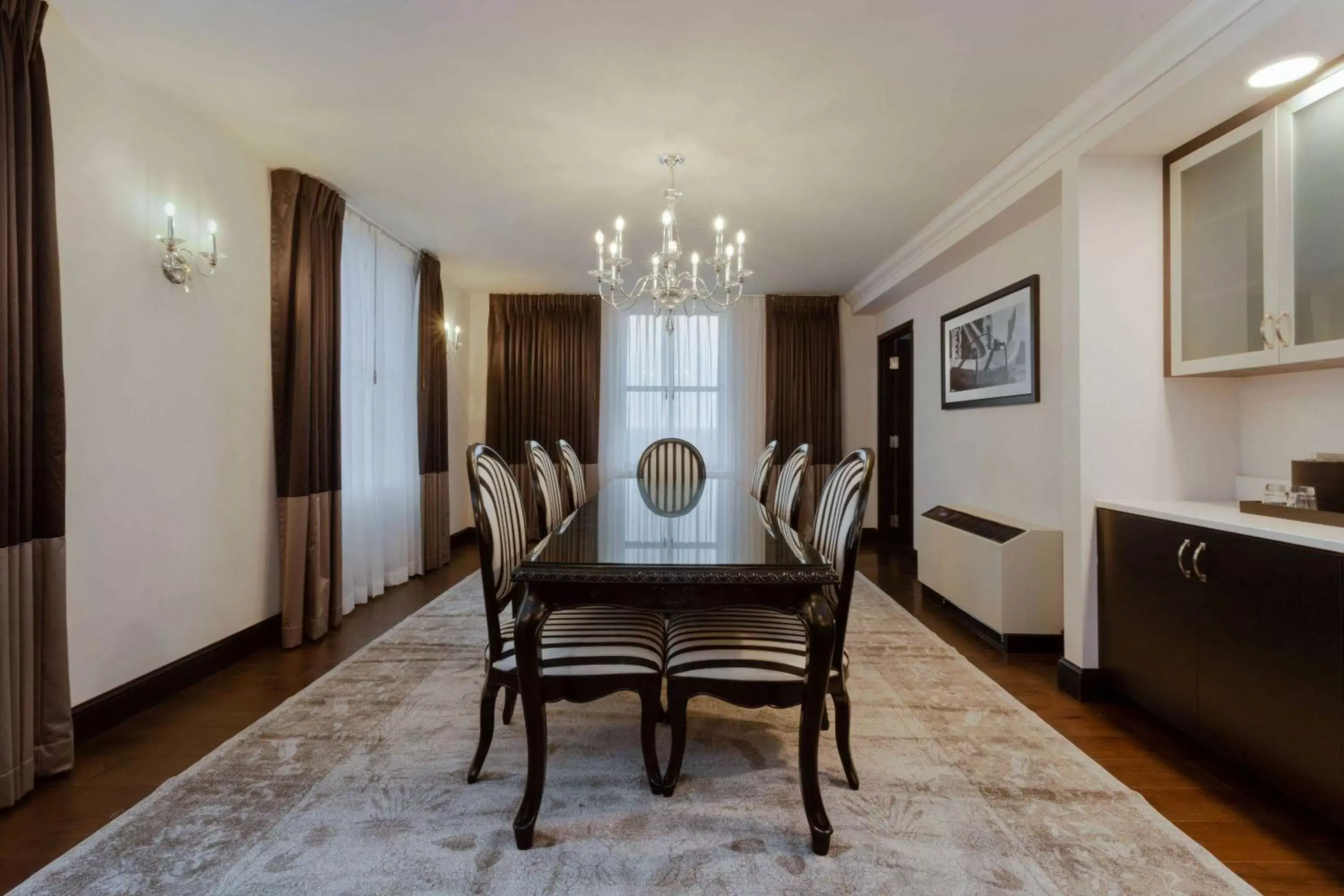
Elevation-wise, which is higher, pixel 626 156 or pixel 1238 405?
pixel 626 156

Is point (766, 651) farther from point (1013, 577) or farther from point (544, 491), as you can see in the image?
point (1013, 577)

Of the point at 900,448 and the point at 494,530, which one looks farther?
the point at 900,448

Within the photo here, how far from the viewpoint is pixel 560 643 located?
164cm

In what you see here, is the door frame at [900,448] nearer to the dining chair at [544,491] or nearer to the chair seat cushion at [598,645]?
the dining chair at [544,491]

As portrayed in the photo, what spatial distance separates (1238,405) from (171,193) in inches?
176

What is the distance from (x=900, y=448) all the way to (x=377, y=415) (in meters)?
4.47

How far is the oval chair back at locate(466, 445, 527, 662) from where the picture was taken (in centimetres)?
169

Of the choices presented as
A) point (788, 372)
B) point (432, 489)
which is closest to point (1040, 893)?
point (432, 489)

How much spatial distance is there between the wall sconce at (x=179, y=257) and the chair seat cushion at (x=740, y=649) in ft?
8.18

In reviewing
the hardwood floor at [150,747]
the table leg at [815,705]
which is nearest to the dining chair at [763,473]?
the table leg at [815,705]

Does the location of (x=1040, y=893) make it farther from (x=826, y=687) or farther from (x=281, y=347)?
(x=281, y=347)

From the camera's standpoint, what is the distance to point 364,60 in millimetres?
→ 2131

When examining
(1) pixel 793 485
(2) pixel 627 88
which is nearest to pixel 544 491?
(1) pixel 793 485

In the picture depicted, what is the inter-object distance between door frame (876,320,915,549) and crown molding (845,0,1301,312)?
1.65m
